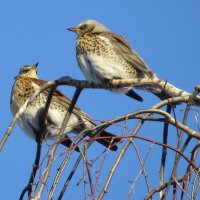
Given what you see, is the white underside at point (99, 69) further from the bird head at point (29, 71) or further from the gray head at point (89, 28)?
the bird head at point (29, 71)

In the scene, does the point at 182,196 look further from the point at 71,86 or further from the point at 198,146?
the point at 71,86

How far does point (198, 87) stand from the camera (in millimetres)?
3777

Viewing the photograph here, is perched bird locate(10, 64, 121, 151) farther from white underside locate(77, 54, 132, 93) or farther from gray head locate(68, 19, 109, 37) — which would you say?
gray head locate(68, 19, 109, 37)

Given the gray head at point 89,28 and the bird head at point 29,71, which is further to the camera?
the bird head at point 29,71

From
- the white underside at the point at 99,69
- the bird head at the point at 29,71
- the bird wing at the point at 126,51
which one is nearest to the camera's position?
the white underside at the point at 99,69

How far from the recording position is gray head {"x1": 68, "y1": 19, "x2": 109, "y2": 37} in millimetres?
6844

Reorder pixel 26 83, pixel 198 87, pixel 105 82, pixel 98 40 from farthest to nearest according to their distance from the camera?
pixel 26 83
pixel 98 40
pixel 105 82
pixel 198 87

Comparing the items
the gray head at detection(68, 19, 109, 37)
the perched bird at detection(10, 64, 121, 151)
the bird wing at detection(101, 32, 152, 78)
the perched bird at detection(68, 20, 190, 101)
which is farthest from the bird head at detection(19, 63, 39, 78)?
the bird wing at detection(101, 32, 152, 78)

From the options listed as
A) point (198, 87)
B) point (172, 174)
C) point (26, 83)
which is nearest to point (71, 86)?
point (198, 87)

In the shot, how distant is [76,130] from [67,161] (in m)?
3.01

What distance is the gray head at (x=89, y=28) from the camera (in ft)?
22.5

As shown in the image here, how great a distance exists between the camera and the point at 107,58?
6.29 m

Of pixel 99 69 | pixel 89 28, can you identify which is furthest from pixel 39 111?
pixel 89 28

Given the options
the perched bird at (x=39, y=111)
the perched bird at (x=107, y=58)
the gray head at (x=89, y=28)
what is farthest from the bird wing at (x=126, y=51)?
the perched bird at (x=39, y=111)
